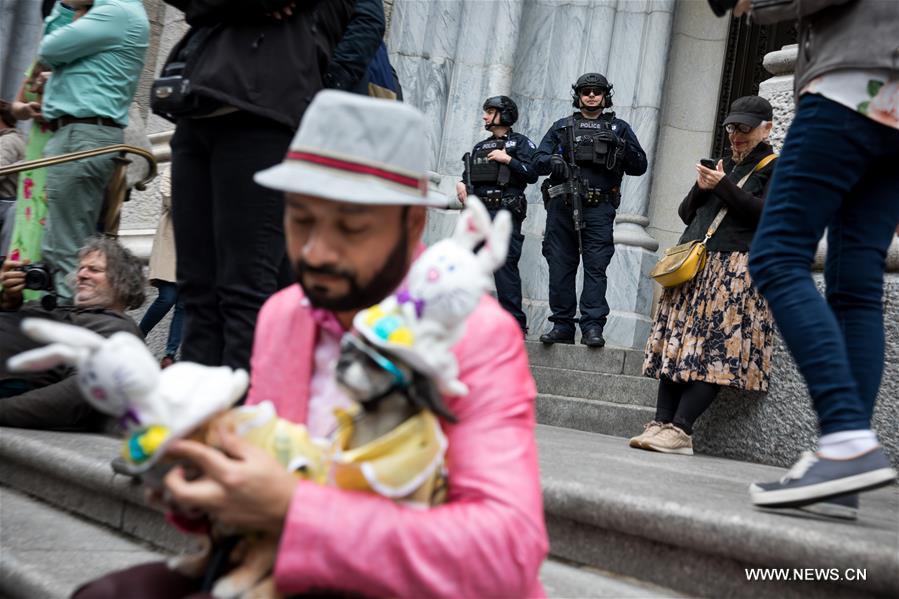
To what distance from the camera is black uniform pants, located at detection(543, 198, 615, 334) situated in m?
6.79

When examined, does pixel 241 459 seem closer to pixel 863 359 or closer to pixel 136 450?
pixel 136 450

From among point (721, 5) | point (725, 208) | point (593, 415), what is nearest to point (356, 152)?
point (721, 5)

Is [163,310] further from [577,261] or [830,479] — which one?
[830,479]

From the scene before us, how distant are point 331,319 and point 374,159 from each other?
0.26m

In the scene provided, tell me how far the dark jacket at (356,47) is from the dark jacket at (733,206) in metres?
1.87

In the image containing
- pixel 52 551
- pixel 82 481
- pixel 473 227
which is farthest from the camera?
pixel 82 481

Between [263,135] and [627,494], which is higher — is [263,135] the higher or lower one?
the higher one

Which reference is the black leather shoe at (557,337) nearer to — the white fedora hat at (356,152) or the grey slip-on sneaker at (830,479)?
the grey slip-on sneaker at (830,479)

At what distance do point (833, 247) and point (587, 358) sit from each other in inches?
149

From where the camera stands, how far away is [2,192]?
230 inches

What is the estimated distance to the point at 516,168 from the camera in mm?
7137

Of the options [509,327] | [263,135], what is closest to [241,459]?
[509,327]

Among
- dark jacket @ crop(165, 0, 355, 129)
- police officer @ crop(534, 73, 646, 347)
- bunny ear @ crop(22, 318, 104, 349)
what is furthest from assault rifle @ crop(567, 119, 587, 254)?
bunny ear @ crop(22, 318, 104, 349)

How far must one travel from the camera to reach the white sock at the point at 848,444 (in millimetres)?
2361
